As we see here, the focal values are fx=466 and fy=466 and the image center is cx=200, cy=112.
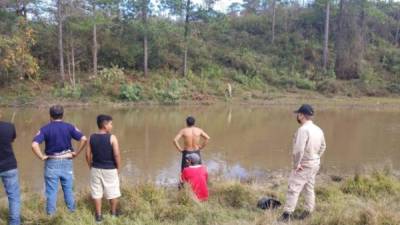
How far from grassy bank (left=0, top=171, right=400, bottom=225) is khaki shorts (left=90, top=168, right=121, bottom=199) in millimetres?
280

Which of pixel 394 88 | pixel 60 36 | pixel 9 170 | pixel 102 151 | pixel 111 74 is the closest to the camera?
pixel 9 170

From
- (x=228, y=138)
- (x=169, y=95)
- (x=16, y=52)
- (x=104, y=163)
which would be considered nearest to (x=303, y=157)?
(x=104, y=163)

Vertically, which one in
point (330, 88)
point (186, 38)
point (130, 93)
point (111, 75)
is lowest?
point (130, 93)

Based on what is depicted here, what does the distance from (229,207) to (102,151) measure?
2056mm

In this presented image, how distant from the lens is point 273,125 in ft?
63.4

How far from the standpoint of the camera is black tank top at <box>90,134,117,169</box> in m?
5.84

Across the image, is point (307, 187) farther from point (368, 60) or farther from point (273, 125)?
point (368, 60)

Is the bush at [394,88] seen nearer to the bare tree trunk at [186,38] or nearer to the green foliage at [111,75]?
the bare tree trunk at [186,38]

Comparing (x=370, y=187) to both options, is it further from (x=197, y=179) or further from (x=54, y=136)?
(x=54, y=136)

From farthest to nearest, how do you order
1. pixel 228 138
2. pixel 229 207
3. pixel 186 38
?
pixel 186 38 → pixel 228 138 → pixel 229 207

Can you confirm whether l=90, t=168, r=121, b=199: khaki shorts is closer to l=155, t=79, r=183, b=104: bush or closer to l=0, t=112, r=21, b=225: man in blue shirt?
l=0, t=112, r=21, b=225: man in blue shirt

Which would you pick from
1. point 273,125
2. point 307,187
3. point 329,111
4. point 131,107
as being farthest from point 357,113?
point 307,187

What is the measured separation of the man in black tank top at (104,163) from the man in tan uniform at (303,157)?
2197mm

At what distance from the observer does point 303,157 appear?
20.1 feet
